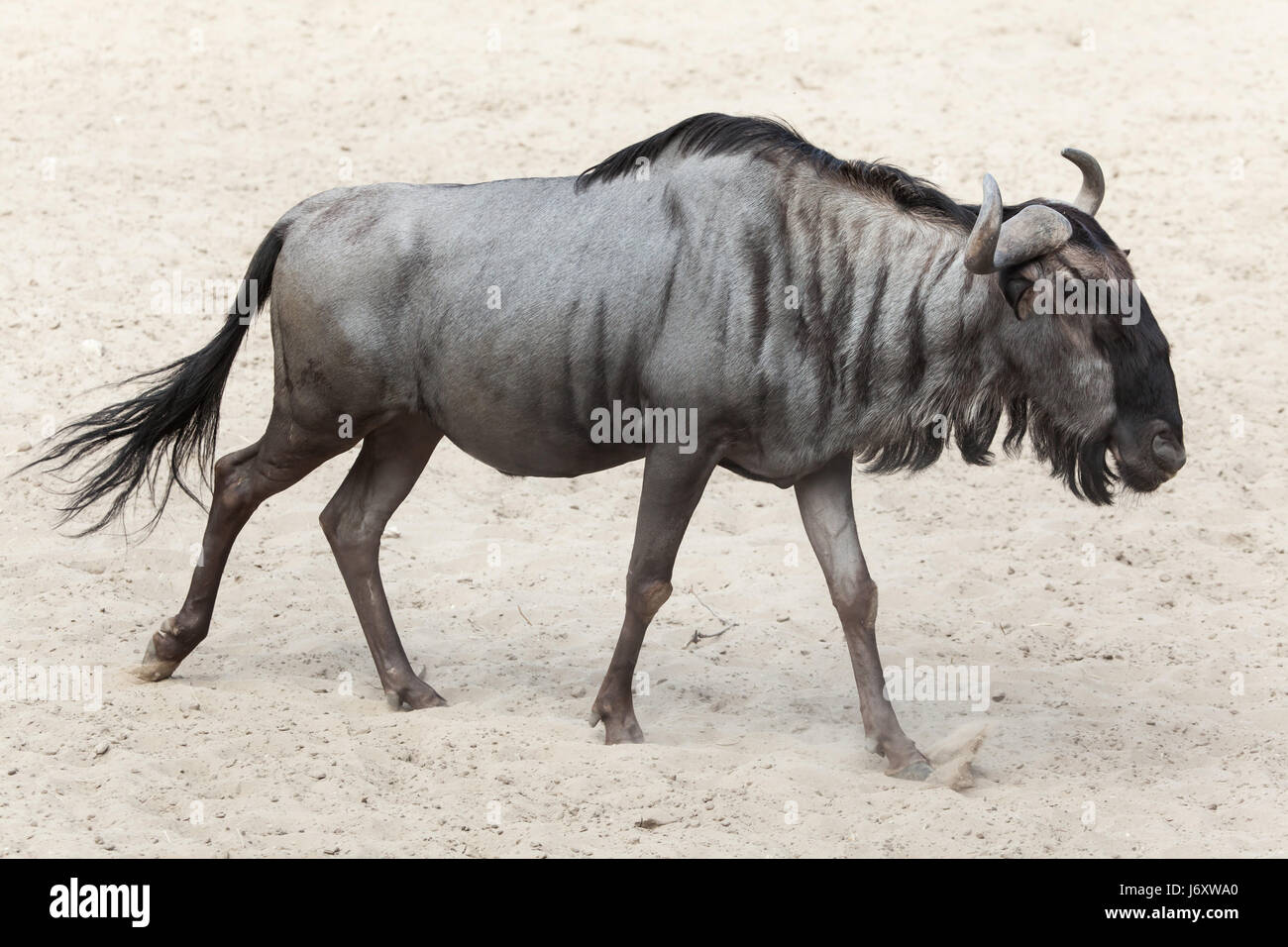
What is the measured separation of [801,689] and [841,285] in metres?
1.95

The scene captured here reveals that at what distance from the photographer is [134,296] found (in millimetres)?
9656

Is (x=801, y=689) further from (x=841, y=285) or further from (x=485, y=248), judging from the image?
(x=485, y=248)

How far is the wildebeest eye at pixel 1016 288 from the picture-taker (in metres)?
5.23

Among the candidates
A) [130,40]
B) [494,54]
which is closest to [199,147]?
[130,40]

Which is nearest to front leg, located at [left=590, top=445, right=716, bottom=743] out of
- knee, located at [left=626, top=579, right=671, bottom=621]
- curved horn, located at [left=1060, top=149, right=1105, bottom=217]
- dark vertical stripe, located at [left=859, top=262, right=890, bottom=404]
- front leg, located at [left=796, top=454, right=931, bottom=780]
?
knee, located at [left=626, top=579, right=671, bottom=621]

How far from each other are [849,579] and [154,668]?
291 centimetres

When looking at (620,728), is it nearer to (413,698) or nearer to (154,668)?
(413,698)

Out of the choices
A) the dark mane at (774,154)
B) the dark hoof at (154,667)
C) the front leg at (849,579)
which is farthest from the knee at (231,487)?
the front leg at (849,579)

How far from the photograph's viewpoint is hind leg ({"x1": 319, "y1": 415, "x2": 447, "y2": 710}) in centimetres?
643

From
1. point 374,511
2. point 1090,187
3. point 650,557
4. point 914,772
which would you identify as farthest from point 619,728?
point 1090,187

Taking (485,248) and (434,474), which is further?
(434,474)

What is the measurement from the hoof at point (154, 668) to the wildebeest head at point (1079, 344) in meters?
3.58

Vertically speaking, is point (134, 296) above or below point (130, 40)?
below

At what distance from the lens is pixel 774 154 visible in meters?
5.79
